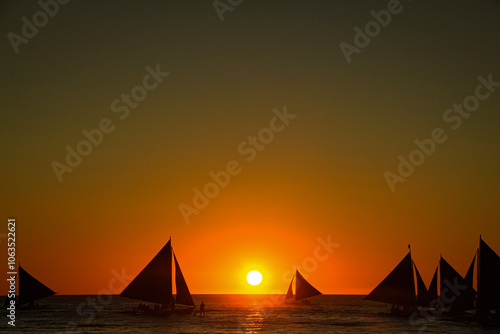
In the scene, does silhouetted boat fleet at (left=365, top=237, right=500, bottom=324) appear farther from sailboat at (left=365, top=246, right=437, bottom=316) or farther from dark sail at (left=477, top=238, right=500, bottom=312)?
dark sail at (left=477, top=238, right=500, bottom=312)

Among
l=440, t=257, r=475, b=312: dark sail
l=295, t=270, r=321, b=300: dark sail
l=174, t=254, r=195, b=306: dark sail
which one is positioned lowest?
l=440, t=257, r=475, b=312: dark sail

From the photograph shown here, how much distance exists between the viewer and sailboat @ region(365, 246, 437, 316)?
259 feet

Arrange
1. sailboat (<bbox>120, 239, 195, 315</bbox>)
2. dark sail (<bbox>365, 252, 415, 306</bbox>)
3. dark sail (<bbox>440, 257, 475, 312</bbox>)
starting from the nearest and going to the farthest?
sailboat (<bbox>120, 239, 195, 315</bbox>), dark sail (<bbox>440, 257, 475, 312</bbox>), dark sail (<bbox>365, 252, 415, 306</bbox>)

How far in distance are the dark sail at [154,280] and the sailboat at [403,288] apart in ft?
84.8

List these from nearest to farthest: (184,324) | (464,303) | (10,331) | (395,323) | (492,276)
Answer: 1. (492,276)
2. (10,331)
3. (464,303)
4. (184,324)
5. (395,323)

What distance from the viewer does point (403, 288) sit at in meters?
79.4

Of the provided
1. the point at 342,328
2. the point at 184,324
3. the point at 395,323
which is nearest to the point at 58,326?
the point at 184,324

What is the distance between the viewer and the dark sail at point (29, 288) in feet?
309

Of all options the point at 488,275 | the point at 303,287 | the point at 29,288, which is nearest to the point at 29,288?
the point at 29,288

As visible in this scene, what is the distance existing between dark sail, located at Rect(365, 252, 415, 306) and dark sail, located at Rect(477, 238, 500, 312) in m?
13.3

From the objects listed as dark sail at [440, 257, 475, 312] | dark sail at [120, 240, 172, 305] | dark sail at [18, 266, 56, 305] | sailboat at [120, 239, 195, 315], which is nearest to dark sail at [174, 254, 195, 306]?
sailboat at [120, 239, 195, 315]

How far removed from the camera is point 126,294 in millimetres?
76500

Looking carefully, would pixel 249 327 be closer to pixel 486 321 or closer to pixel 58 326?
pixel 58 326

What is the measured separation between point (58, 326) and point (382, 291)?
42.8m
